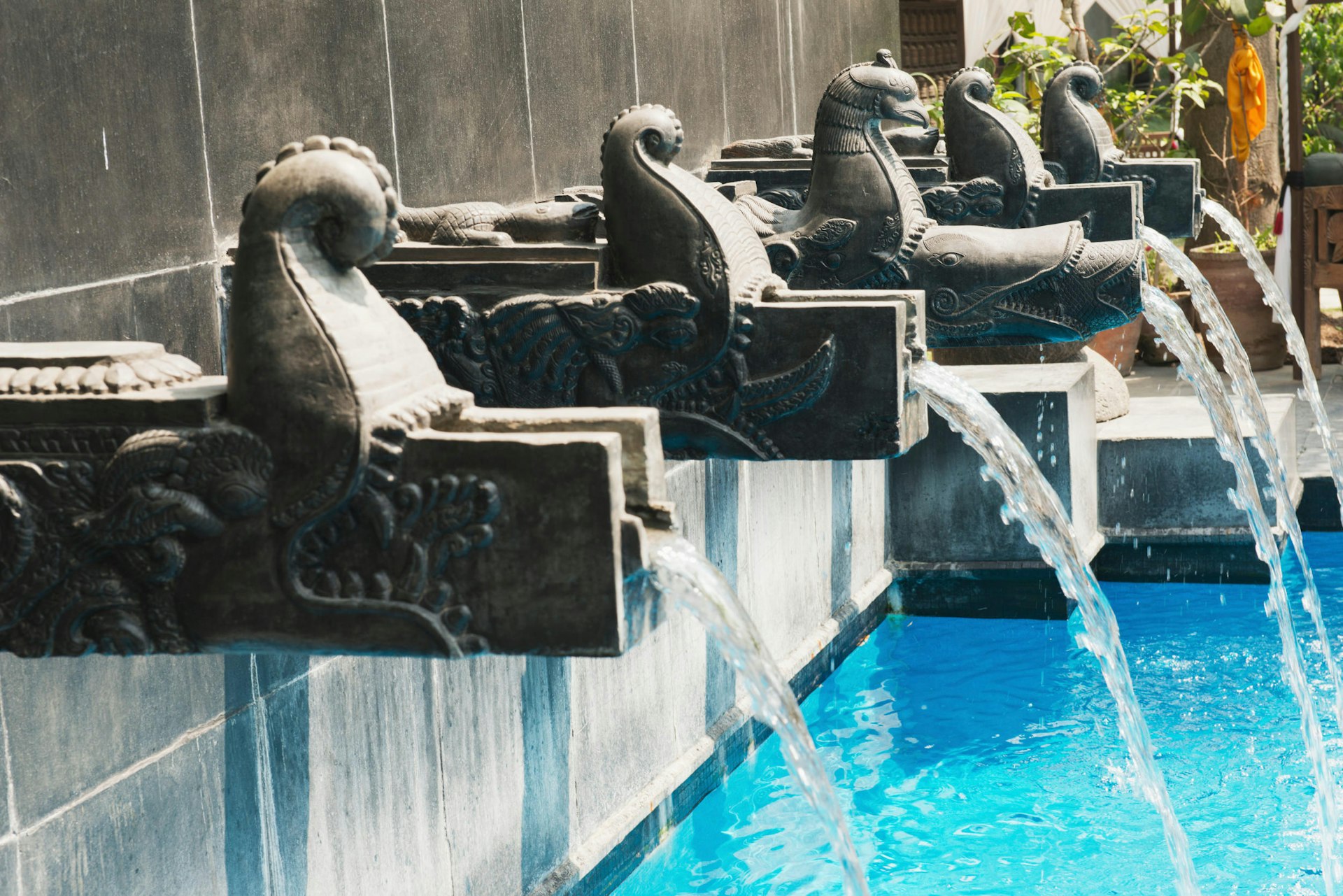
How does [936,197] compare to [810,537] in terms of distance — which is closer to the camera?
[936,197]

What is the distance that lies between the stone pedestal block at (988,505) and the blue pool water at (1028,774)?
0.48 feet

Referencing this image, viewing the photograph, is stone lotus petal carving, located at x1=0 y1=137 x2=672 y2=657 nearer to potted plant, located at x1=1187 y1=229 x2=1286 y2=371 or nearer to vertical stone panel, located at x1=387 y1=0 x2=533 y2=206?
vertical stone panel, located at x1=387 y1=0 x2=533 y2=206

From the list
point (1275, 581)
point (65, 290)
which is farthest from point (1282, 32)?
point (65, 290)

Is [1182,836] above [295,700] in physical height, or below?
below

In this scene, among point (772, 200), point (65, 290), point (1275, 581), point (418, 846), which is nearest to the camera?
point (65, 290)

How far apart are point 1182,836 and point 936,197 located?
2.04 meters

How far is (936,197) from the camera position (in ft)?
16.9

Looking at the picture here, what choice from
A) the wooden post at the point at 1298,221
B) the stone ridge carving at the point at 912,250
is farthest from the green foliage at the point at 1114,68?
the stone ridge carving at the point at 912,250

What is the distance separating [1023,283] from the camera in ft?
13.6

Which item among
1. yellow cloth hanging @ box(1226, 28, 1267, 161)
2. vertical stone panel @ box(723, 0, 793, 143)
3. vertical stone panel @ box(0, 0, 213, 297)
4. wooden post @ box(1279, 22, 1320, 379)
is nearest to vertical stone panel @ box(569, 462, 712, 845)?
vertical stone panel @ box(0, 0, 213, 297)

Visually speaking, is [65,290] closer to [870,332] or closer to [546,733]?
[870,332]

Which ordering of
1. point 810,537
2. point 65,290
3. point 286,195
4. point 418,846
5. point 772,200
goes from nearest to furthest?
point 286,195
point 65,290
point 418,846
point 772,200
point 810,537

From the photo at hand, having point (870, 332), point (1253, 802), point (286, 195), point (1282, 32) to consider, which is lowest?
point (1253, 802)

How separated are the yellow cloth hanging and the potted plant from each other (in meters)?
0.89
